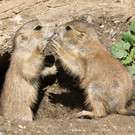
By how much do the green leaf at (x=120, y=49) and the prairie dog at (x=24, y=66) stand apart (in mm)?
1806

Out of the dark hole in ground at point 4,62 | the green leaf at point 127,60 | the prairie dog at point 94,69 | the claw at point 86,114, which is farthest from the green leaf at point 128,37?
the dark hole in ground at point 4,62

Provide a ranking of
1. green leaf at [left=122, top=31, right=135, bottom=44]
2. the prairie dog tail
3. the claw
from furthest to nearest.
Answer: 1. green leaf at [left=122, top=31, right=135, bottom=44]
2. the claw
3. the prairie dog tail

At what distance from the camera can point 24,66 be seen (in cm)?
736

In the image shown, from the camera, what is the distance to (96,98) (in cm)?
694

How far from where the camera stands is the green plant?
27.5ft

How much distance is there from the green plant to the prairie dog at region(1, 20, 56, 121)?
1.86 meters

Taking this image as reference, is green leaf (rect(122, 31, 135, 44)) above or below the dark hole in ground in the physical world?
above

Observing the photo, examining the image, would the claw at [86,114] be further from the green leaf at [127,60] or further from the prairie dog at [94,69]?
the green leaf at [127,60]

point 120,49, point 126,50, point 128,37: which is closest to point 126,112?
point 120,49

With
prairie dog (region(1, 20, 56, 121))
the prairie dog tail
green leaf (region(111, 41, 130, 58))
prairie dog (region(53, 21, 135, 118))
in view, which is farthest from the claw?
green leaf (region(111, 41, 130, 58))

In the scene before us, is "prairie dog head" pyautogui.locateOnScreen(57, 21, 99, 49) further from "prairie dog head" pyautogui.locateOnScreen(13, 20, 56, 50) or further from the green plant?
the green plant

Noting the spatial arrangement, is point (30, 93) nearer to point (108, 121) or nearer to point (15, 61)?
point (15, 61)

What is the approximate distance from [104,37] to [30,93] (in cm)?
264

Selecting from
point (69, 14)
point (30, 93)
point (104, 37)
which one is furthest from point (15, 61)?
point (104, 37)
